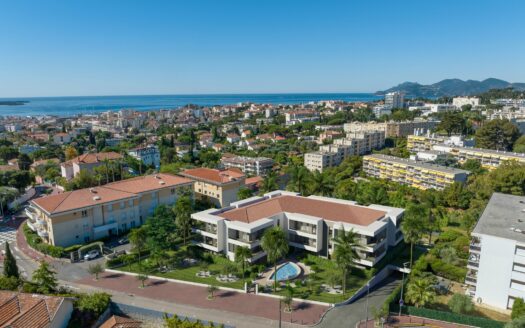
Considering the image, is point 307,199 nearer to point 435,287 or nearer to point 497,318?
point 435,287

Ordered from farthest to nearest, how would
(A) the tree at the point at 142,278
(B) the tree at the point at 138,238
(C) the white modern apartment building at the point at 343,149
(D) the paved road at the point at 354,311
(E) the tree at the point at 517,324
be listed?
1. (C) the white modern apartment building at the point at 343,149
2. (B) the tree at the point at 138,238
3. (A) the tree at the point at 142,278
4. (D) the paved road at the point at 354,311
5. (E) the tree at the point at 517,324

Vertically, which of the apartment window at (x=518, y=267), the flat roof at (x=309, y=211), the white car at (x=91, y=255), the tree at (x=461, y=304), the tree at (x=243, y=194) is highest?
the flat roof at (x=309, y=211)

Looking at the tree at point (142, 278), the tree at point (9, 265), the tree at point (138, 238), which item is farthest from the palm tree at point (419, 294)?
the tree at point (9, 265)

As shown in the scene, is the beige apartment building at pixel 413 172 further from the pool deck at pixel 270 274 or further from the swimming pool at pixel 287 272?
the swimming pool at pixel 287 272

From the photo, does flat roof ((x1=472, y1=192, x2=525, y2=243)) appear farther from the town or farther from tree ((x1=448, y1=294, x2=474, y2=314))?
tree ((x1=448, y1=294, x2=474, y2=314))

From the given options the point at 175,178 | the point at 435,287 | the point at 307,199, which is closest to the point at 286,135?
the point at 175,178

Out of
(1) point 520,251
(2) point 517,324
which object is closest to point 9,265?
(2) point 517,324

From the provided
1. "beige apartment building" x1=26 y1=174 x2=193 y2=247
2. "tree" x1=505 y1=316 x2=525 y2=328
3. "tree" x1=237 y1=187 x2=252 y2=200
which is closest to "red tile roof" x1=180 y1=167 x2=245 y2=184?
"tree" x1=237 y1=187 x2=252 y2=200
